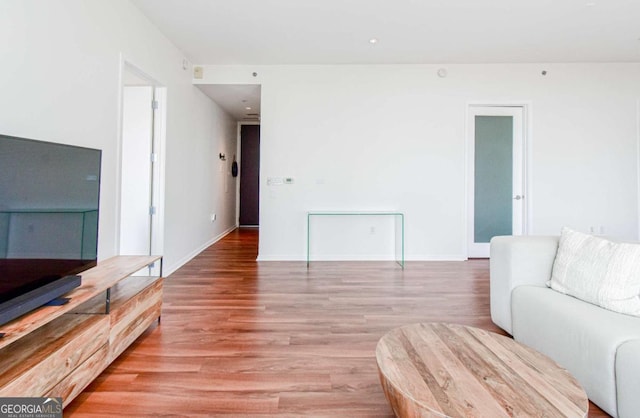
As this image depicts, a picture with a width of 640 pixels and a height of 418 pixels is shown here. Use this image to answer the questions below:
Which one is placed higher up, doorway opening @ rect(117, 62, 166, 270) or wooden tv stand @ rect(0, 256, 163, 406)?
doorway opening @ rect(117, 62, 166, 270)

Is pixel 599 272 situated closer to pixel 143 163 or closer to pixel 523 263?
pixel 523 263

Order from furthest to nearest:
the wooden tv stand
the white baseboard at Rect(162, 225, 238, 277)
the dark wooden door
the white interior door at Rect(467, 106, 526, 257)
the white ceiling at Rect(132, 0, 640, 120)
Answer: the dark wooden door
the white interior door at Rect(467, 106, 526, 257)
the white baseboard at Rect(162, 225, 238, 277)
the white ceiling at Rect(132, 0, 640, 120)
the wooden tv stand

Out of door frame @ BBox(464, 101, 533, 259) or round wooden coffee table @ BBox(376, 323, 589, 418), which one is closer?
round wooden coffee table @ BBox(376, 323, 589, 418)

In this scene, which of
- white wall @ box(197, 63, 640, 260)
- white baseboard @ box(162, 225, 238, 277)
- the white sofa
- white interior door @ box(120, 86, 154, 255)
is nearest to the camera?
the white sofa

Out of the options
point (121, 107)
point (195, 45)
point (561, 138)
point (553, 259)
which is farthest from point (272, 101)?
point (561, 138)

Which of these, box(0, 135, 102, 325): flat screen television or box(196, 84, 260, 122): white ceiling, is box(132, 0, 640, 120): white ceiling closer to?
box(196, 84, 260, 122): white ceiling

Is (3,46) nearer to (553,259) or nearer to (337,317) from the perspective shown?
(337,317)

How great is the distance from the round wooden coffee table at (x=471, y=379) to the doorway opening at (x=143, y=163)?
3.12m

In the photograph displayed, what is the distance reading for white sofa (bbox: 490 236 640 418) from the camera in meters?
1.31

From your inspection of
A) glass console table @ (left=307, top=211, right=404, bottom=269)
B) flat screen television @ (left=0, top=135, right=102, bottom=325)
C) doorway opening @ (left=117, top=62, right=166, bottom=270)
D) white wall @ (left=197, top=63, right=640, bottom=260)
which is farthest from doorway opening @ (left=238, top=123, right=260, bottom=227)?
flat screen television @ (left=0, top=135, right=102, bottom=325)

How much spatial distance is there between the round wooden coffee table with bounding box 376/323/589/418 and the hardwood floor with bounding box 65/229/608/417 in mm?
386

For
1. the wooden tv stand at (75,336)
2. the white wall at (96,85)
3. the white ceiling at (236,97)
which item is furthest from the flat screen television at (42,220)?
the white ceiling at (236,97)

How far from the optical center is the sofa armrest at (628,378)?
123 cm

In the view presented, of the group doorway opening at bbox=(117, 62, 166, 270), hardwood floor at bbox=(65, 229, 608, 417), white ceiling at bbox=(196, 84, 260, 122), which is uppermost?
white ceiling at bbox=(196, 84, 260, 122)
